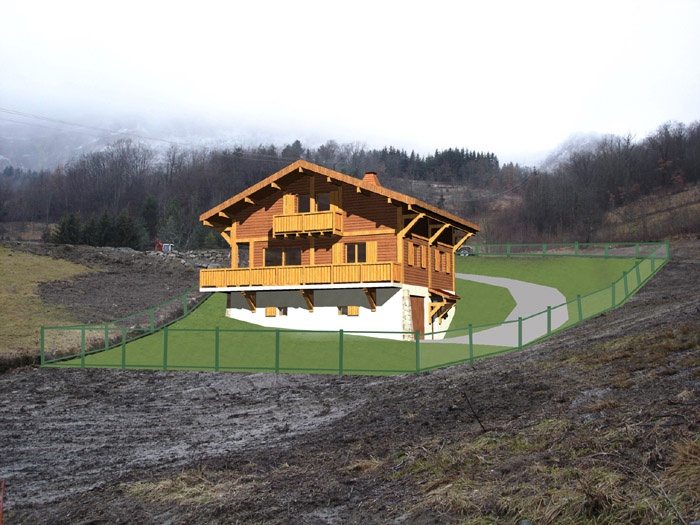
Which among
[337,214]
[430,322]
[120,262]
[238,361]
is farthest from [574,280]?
[120,262]

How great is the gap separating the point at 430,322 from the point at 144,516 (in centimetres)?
3181

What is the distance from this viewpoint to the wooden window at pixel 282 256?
4297 centimetres

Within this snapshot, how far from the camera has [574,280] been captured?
51.8 m

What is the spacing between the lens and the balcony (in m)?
38.5

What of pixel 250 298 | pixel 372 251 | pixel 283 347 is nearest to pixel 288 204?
pixel 250 298

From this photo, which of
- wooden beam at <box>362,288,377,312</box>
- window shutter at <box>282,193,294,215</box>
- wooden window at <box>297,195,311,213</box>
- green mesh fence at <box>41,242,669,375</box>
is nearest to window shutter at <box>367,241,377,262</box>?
wooden beam at <box>362,288,377,312</box>

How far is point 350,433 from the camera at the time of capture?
55.9 ft

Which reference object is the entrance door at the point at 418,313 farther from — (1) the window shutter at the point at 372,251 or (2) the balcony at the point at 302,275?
(1) the window shutter at the point at 372,251

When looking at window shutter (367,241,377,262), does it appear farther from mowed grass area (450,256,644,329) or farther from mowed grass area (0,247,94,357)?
mowed grass area (0,247,94,357)

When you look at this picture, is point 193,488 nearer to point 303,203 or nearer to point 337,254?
point 337,254

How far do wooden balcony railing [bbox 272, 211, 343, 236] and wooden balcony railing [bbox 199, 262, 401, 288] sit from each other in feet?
6.68

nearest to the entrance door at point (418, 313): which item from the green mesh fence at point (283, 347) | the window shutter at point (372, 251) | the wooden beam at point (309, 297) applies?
the green mesh fence at point (283, 347)

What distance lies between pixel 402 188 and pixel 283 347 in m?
139

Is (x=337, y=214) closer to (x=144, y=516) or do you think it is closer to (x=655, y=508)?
(x=144, y=516)
